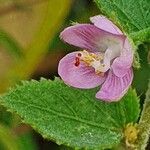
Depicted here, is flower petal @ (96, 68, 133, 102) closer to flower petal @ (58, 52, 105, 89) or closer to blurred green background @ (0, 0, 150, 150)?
flower petal @ (58, 52, 105, 89)

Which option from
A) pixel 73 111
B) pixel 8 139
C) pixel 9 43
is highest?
pixel 73 111

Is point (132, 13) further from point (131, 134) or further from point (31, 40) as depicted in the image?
point (31, 40)

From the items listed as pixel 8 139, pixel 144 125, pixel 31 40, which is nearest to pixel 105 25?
pixel 144 125

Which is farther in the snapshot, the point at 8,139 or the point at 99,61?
the point at 8,139

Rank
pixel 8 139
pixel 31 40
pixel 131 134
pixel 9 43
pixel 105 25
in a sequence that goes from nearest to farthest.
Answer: pixel 105 25
pixel 131 134
pixel 8 139
pixel 9 43
pixel 31 40

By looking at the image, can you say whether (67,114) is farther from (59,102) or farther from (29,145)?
(29,145)

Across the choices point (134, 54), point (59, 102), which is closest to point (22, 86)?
point (59, 102)

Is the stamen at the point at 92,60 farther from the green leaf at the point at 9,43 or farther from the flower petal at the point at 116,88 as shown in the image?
the green leaf at the point at 9,43
